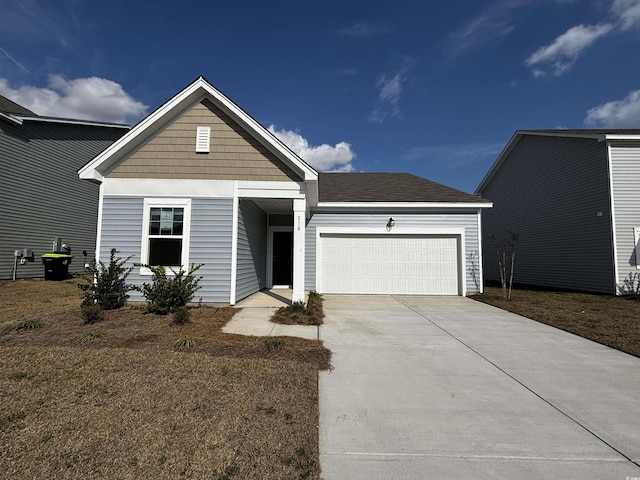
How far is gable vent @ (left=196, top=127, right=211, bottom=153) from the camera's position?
8.11 metres

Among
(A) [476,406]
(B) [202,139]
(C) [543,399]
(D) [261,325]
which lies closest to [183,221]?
(B) [202,139]

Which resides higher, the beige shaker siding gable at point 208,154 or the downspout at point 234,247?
the beige shaker siding gable at point 208,154

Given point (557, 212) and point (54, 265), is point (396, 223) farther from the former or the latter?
point (54, 265)

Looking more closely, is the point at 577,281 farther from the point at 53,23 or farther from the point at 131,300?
the point at 53,23

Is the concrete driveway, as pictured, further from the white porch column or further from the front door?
the front door

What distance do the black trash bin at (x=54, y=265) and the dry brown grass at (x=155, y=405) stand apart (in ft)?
29.9

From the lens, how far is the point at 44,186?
13.7 metres

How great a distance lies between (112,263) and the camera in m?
7.31

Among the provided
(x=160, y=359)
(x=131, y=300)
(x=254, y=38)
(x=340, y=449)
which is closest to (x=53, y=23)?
(x=254, y=38)

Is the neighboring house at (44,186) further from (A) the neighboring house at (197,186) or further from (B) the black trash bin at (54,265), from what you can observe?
(A) the neighboring house at (197,186)

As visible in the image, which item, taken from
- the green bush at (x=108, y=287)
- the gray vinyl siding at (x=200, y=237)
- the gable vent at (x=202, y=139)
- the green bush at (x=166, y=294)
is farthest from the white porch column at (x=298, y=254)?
the green bush at (x=108, y=287)

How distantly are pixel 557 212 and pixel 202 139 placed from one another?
46.8 feet

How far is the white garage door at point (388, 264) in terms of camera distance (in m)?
11.1

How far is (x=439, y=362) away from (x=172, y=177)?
23.7ft
